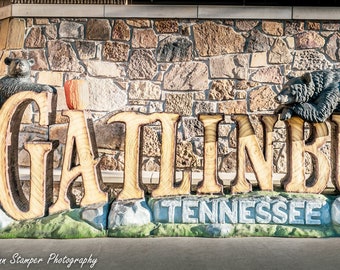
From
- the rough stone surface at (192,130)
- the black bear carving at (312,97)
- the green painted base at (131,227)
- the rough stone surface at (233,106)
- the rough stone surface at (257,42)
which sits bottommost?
the green painted base at (131,227)

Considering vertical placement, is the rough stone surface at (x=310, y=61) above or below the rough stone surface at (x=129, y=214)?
above

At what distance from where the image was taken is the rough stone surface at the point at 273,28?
5410 millimetres

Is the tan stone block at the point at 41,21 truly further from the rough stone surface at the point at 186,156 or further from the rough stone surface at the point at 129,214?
the rough stone surface at the point at 129,214

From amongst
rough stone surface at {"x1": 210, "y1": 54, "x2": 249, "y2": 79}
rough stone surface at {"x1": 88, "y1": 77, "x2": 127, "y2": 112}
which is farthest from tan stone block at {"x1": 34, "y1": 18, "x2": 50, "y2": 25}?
rough stone surface at {"x1": 210, "y1": 54, "x2": 249, "y2": 79}

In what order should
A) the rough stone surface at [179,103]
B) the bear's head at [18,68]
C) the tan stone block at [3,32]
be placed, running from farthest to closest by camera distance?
the tan stone block at [3,32] → the rough stone surface at [179,103] → the bear's head at [18,68]

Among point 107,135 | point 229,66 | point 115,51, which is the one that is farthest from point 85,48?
point 229,66

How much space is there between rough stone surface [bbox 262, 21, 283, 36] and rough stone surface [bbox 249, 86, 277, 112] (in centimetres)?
77

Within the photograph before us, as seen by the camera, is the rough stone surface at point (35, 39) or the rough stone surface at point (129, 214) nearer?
the rough stone surface at point (129, 214)

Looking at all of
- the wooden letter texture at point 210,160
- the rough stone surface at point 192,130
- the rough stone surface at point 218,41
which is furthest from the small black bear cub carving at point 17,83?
the rough stone surface at point 218,41

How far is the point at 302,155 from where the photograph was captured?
9.75 feet

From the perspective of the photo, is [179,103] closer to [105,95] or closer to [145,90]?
[145,90]

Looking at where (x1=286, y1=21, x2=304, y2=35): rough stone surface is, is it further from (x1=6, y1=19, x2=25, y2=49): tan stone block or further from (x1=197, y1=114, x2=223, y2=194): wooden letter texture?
(x1=6, y1=19, x2=25, y2=49): tan stone block

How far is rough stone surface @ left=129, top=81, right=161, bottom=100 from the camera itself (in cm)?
548

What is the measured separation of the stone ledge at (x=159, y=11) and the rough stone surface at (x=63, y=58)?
0.43m
